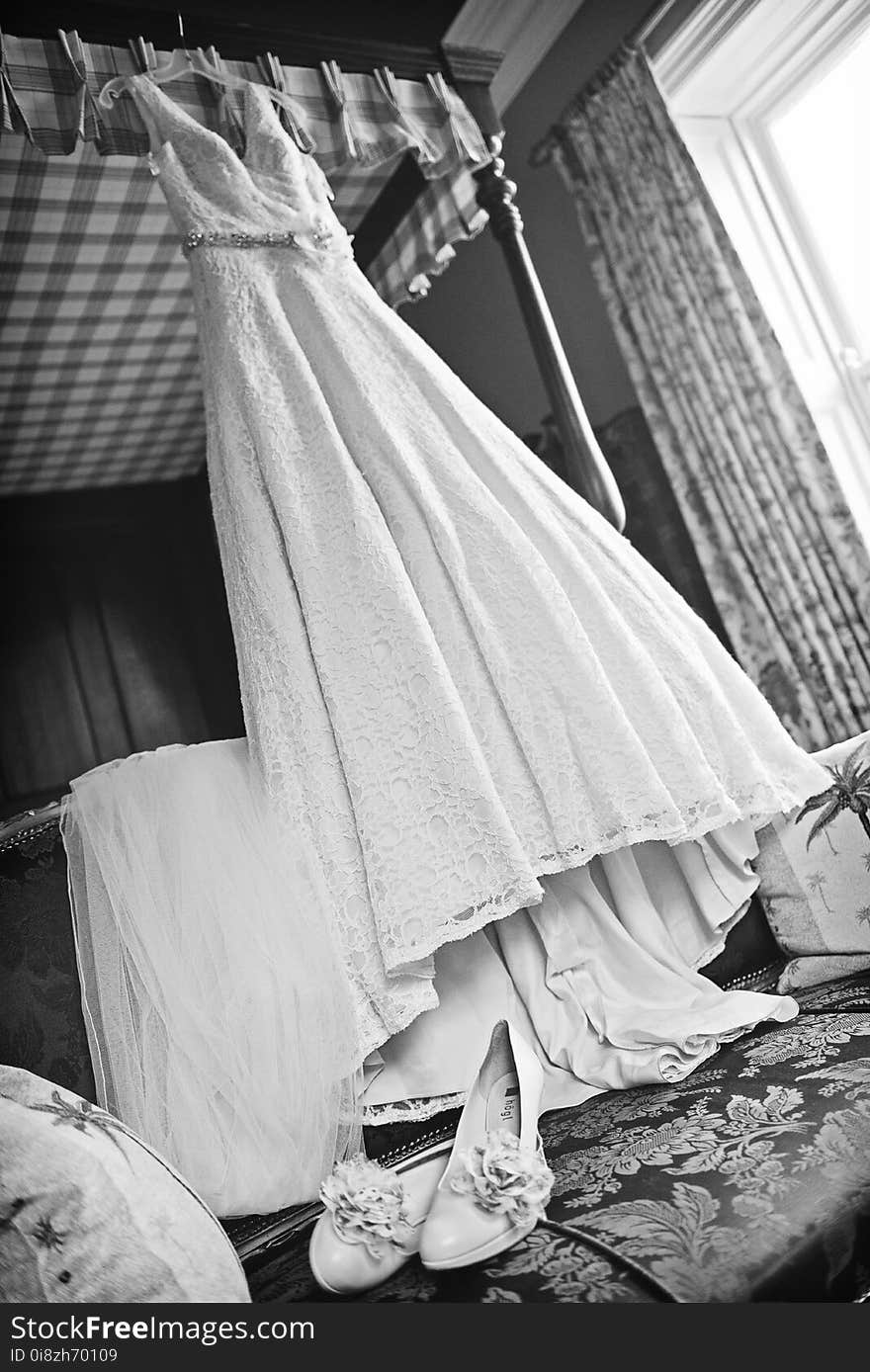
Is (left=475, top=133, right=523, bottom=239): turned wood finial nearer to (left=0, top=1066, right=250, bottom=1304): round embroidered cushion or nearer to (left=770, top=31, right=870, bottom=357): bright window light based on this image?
(left=770, top=31, right=870, bottom=357): bright window light

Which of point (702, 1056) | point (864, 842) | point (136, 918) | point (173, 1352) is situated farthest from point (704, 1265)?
point (864, 842)

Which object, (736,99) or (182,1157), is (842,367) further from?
(182,1157)

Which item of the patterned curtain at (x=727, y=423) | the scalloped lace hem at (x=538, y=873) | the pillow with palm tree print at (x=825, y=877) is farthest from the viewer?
the patterned curtain at (x=727, y=423)

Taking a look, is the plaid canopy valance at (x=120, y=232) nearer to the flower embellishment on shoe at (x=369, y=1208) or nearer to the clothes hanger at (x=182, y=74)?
the clothes hanger at (x=182, y=74)

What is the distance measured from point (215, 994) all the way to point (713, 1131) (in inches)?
22.4

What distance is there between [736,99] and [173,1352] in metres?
3.53

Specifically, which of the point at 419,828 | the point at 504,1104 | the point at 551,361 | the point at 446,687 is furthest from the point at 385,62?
the point at 504,1104

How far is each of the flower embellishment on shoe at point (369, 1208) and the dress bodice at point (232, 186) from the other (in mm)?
1504

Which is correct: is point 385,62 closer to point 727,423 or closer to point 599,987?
point 727,423

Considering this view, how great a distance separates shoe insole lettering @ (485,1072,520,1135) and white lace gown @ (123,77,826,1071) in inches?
6.4

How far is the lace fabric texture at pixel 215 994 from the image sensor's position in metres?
1.15

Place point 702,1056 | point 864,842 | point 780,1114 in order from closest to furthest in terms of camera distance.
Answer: point 780,1114, point 702,1056, point 864,842

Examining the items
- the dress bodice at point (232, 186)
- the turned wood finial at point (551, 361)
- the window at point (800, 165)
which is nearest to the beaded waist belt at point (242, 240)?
the dress bodice at point (232, 186)

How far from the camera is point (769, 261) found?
314 cm
